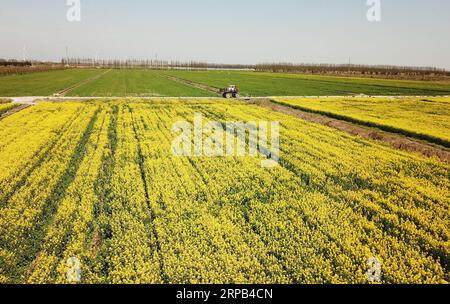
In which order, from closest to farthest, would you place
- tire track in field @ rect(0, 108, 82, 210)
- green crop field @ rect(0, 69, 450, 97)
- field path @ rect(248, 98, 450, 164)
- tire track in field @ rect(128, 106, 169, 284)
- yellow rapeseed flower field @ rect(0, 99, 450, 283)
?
tire track in field @ rect(128, 106, 169, 284)
yellow rapeseed flower field @ rect(0, 99, 450, 283)
tire track in field @ rect(0, 108, 82, 210)
field path @ rect(248, 98, 450, 164)
green crop field @ rect(0, 69, 450, 97)

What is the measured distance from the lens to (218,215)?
10.0 m

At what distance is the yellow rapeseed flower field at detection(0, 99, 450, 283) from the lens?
7.51 meters

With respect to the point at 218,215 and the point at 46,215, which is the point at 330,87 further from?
the point at 46,215

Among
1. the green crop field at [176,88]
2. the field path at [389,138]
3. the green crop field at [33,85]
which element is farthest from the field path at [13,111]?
the field path at [389,138]

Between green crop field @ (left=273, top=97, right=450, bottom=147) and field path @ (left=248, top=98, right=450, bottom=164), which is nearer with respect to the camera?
field path @ (left=248, top=98, right=450, bottom=164)

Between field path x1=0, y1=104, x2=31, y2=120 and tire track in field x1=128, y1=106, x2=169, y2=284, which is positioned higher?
field path x1=0, y1=104, x2=31, y2=120

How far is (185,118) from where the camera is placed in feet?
90.6

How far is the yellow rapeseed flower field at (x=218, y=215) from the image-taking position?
751 cm

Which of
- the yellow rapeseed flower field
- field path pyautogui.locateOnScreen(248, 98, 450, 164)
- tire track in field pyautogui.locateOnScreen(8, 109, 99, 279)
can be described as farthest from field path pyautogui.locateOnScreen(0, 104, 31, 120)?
field path pyautogui.locateOnScreen(248, 98, 450, 164)

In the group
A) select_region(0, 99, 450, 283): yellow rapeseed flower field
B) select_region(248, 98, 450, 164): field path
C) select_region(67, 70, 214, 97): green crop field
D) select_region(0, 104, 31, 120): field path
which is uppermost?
select_region(67, 70, 214, 97): green crop field

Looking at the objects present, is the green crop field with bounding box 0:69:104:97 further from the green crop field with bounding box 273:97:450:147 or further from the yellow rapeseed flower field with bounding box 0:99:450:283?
the green crop field with bounding box 273:97:450:147

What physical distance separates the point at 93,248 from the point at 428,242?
861 centimetres

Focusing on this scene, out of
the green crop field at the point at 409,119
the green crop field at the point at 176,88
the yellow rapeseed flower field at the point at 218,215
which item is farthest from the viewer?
the green crop field at the point at 176,88

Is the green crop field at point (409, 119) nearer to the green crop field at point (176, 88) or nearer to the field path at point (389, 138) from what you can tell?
the field path at point (389, 138)
